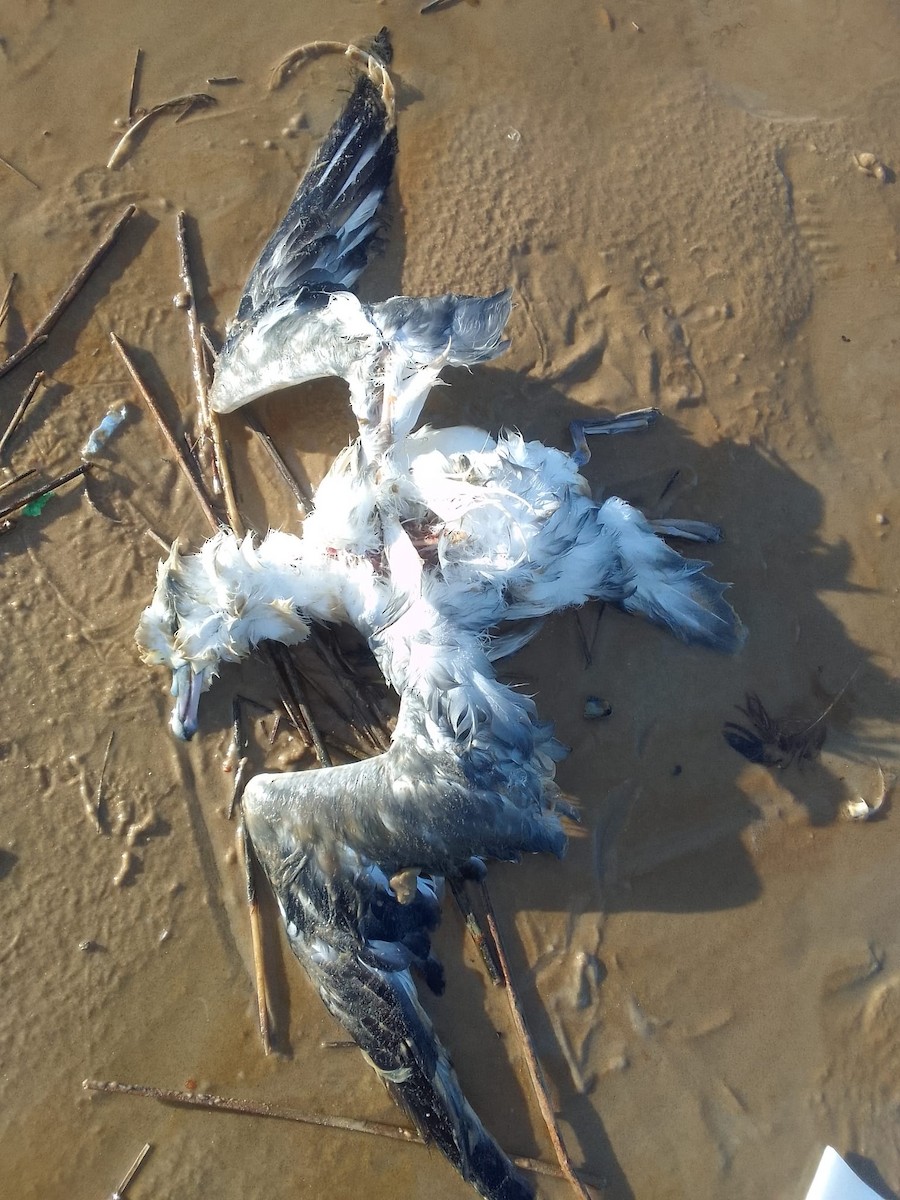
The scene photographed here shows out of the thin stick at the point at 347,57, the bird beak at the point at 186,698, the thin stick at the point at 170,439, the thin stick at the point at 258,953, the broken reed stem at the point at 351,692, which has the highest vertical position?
the thin stick at the point at 347,57

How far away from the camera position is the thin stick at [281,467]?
14.4 feet

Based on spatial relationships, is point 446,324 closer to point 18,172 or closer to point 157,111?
point 157,111

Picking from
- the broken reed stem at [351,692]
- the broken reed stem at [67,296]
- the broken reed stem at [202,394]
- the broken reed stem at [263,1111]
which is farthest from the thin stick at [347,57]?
the broken reed stem at [263,1111]

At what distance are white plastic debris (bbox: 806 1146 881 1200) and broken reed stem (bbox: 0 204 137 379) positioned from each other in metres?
6.00

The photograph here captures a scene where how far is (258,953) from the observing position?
13.3 ft

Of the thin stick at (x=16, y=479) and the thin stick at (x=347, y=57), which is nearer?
the thin stick at (x=16, y=479)

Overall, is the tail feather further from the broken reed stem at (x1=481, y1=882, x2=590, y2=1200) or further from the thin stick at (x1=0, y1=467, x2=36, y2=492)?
the thin stick at (x1=0, y1=467, x2=36, y2=492)

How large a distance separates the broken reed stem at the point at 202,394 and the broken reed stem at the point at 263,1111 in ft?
9.20

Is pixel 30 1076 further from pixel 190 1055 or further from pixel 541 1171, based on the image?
pixel 541 1171

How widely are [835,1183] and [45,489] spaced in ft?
18.0

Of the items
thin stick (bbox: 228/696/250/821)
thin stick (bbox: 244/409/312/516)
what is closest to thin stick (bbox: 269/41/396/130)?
thin stick (bbox: 244/409/312/516)

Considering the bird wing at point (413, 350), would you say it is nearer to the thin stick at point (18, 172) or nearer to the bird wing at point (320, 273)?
the bird wing at point (320, 273)

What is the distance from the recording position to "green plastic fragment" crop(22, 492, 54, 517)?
14.2 ft

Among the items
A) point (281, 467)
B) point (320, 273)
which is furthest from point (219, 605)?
point (320, 273)
